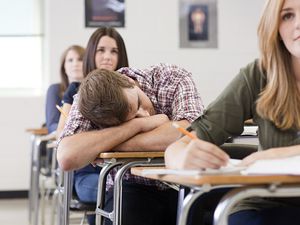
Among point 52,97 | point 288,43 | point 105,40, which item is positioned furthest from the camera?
point 52,97

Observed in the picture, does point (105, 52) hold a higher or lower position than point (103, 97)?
higher

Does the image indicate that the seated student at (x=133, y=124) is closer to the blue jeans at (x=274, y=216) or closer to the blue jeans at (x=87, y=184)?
the blue jeans at (x=87, y=184)

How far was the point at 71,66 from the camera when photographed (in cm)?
475

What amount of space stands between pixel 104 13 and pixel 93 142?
4.70 meters

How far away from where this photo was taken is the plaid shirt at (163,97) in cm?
229

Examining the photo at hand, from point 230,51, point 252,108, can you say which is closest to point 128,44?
point 230,51

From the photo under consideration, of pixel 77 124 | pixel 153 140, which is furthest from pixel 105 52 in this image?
pixel 153 140

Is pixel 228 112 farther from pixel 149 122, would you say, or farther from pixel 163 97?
pixel 163 97

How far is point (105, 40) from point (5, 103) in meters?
3.45

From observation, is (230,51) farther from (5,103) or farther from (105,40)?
(105,40)

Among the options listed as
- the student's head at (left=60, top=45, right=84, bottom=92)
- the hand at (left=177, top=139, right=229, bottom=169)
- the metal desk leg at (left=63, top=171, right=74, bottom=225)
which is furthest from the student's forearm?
the student's head at (left=60, top=45, right=84, bottom=92)

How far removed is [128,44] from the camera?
6684 mm

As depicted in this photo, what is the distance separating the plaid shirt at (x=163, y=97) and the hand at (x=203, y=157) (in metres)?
0.93

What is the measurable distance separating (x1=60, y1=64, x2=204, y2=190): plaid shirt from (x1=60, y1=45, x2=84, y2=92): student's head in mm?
2234
